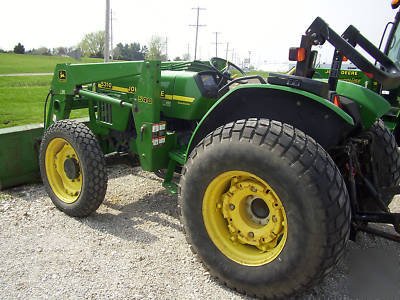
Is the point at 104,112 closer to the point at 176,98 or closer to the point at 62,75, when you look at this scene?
the point at 62,75

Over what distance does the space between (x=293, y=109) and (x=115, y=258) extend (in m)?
1.93

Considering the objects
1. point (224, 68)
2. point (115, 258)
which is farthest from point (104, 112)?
point (115, 258)

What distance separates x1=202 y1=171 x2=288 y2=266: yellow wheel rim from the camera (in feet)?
7.78

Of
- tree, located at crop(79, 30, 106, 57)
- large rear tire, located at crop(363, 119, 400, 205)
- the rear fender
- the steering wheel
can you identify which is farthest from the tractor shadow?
tree, located at crop(79, 30, 106, 57)

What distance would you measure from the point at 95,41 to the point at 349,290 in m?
68.1

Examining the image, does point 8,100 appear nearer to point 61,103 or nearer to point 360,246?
point 61,103

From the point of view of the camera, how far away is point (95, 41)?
63.9m

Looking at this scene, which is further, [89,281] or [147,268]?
[147,268]

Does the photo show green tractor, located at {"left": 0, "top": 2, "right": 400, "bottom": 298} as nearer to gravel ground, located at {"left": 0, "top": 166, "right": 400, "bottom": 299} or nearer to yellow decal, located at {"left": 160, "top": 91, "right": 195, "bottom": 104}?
yellow decal, located at {"left": 160, "top": 91, "right": 195, "bottom": 104}

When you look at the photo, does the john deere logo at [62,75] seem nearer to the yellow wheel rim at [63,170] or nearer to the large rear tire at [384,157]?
the yellow wheel rim at [63,170]

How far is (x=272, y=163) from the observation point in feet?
7.13

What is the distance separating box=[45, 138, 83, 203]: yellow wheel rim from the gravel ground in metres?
0.23

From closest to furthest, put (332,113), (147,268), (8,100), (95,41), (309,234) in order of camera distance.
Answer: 1. (309,234)
2. (332,113)
3. (147,268)
4. (8,100)
5. (95,41)

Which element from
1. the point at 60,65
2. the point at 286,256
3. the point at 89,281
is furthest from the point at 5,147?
the point at 286,256
